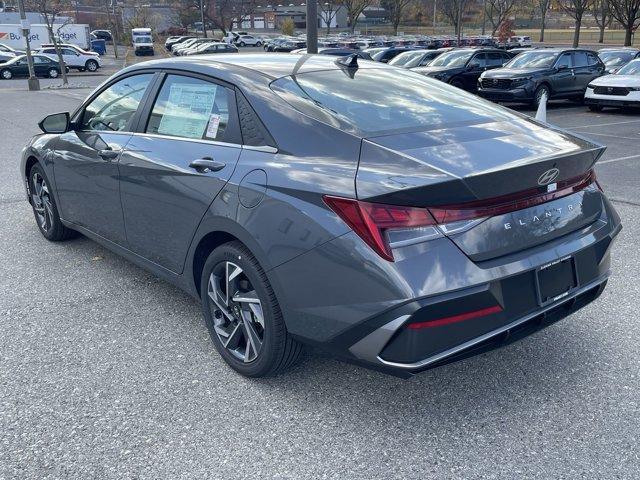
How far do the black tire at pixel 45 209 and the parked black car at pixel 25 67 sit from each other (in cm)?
3114

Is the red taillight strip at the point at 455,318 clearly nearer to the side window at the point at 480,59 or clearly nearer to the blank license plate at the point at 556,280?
the blank license plate at the point at 556,280

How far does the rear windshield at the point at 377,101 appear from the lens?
310 centimetres

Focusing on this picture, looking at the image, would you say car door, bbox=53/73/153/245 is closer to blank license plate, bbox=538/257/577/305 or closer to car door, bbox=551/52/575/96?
blank license plate, bbox=538/257/577/305

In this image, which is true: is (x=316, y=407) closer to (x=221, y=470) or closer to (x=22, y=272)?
(x=221, y=470)

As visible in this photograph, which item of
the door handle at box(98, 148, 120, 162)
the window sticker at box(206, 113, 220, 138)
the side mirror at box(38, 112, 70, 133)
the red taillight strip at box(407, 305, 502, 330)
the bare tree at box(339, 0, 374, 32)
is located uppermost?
the bare tree at box(339, 0, 374, 32)

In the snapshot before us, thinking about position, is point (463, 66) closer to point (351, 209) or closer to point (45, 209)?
point (45, 209)

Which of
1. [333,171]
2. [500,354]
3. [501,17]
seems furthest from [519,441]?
[501,17]

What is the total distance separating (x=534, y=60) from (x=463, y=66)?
2.20m

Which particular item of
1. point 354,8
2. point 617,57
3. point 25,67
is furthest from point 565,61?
point 354,8

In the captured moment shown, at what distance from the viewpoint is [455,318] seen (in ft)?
8.31

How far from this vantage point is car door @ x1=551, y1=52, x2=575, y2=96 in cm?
1719

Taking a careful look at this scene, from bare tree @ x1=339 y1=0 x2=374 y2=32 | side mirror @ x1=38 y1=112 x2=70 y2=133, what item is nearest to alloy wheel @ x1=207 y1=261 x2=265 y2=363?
side mirror @ x1=38 y1=112 x2=70 y2=133

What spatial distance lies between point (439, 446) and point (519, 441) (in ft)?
1.19

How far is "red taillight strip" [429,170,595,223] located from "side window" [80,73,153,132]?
7.67 feet
